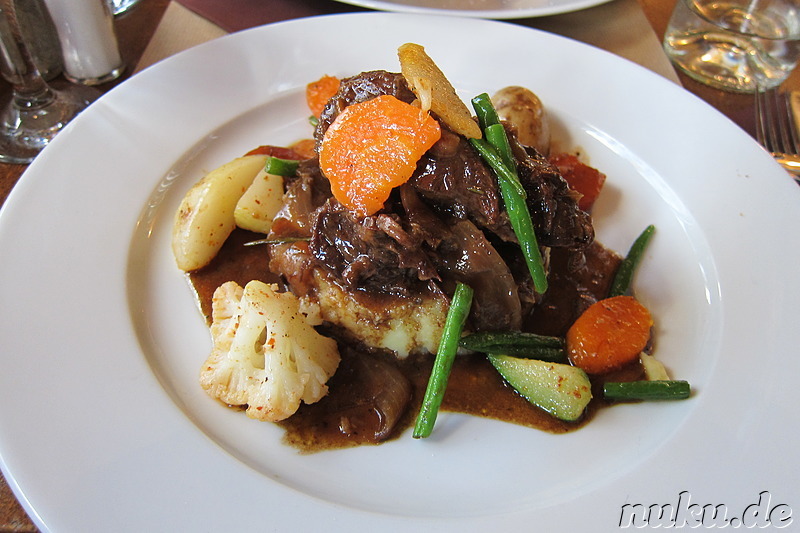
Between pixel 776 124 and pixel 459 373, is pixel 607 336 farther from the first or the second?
pixel 776 124

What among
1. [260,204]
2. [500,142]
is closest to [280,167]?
[260,204]

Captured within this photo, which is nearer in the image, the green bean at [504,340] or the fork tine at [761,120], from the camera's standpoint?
the green bean at [504,340]

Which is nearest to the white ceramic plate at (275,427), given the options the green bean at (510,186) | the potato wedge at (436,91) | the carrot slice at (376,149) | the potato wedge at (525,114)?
the potato wedge at (525,114)

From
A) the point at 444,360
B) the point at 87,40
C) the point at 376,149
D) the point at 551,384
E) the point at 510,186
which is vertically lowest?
the point at 551,384

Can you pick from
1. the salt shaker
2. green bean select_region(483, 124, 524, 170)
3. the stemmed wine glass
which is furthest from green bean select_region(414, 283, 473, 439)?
the salt shaker

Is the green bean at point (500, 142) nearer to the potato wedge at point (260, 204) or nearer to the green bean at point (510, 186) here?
the green bean at point (510, 186)

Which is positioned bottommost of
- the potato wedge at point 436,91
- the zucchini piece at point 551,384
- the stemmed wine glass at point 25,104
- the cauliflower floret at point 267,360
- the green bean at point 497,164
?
the zucchini piece at point 551,384
